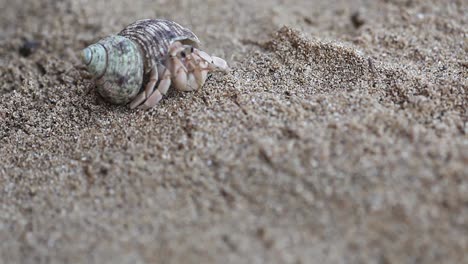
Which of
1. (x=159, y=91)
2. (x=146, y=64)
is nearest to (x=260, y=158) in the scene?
(x=159, y=91)

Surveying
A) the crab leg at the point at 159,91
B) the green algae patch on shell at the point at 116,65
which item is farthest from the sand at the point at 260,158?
the green algae patch on shell at the point at 116,65

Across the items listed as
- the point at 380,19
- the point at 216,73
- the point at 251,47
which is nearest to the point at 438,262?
the point at 216,73

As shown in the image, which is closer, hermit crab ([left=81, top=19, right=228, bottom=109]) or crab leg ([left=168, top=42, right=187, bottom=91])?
hermit crab ([left=81, top=19, right=228, bottom=109])

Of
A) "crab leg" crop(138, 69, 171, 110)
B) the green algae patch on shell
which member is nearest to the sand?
"crab leg" crop(138, 69, 171, 110)

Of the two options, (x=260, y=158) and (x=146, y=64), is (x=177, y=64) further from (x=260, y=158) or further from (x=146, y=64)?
(x=260, y=158)

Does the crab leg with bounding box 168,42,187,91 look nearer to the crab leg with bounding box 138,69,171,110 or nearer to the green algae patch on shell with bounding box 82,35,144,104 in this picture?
the crab leg with bounding box 138,69,171,110

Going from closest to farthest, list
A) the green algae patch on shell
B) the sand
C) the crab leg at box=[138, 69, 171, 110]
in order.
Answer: the sand, the green algae patch on shell, the crab leg at box=[138, 69, 171, 110]

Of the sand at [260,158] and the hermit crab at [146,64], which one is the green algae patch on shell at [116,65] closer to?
the hermit crab at [146,64]

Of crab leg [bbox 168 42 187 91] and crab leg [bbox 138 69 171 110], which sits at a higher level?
crab leg [bbox 168 42 187 91]
